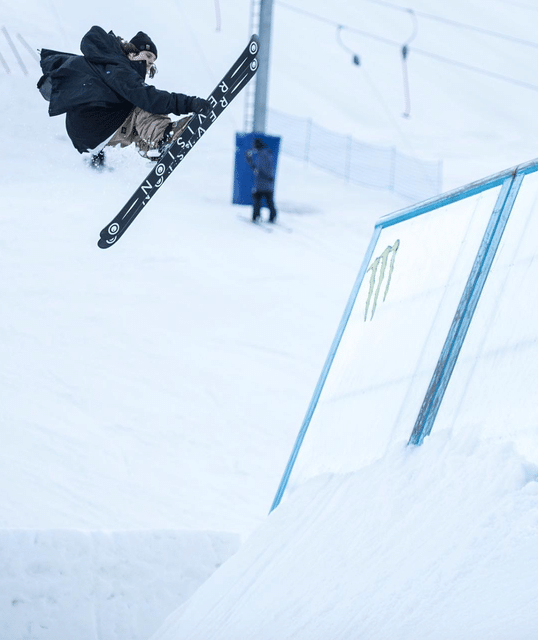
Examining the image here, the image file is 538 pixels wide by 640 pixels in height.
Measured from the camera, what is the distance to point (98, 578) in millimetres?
6086

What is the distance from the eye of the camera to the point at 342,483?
4562mm

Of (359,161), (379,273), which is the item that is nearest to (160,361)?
(379,273)

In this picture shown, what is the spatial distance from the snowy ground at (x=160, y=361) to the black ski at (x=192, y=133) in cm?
213

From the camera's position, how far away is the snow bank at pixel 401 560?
281cm

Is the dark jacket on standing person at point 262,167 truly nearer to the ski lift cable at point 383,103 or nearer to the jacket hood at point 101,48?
the jacket hood at point 101,48

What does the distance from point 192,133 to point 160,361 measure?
406 cm

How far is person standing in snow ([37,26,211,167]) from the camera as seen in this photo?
5332 mm

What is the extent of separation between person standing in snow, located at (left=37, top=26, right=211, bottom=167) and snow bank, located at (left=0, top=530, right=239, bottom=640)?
8.75 feet

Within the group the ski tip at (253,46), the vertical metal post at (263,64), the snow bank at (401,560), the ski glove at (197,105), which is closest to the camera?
the snow bank at (401,560)

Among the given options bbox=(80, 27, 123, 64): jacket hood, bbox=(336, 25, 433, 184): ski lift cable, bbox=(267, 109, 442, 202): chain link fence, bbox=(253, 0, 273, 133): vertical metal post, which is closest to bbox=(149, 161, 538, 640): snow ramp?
bbox=(80, 27, 123, 64): jacket hood

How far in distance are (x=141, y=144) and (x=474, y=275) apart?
8.80 feet

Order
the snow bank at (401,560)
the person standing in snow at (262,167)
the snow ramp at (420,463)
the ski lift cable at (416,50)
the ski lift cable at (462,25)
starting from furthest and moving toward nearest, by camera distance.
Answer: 1. the ski lift cable at (462,25)
2. the ski lift cable at (416,50)
3. the person standing in snow at (262,167)
4. the snow ramp at (420,463)
5. the snow bank at (401,560)

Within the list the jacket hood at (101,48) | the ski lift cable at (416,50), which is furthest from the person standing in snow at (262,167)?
the ski lift cable at (416,50)

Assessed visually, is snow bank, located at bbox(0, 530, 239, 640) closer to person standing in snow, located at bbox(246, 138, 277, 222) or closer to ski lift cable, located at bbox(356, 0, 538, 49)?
person standing in snow, located at bbox(246, 138, 277, 222)
